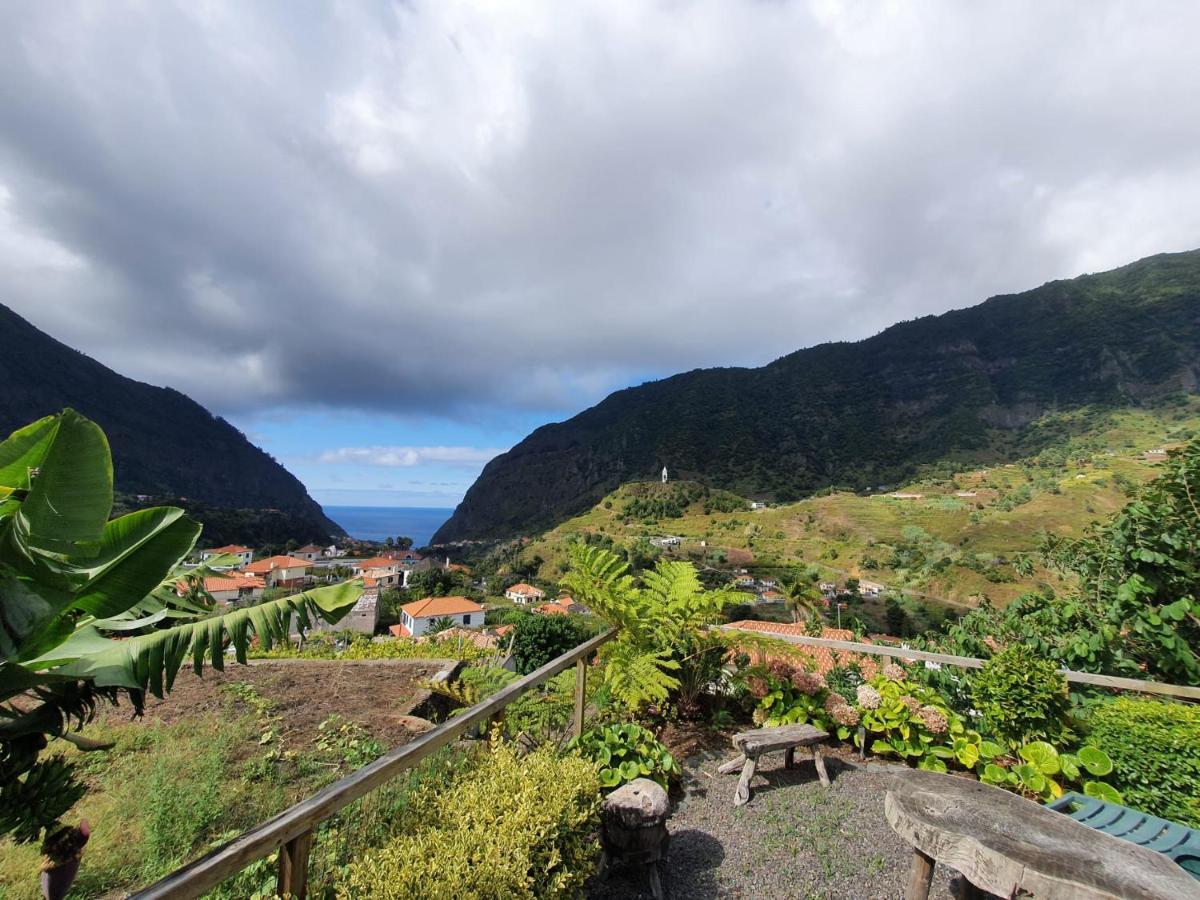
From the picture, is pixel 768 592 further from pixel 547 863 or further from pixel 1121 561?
pixel 547 863

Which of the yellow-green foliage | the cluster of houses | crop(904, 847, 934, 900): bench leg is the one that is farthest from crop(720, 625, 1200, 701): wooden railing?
the cluster of houses

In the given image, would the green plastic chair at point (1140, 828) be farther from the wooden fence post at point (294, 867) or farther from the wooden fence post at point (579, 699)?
the wooden fence post at point (294, 867)

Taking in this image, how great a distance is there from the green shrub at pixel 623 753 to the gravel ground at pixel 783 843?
0.40 meters

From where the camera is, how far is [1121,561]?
169 inches

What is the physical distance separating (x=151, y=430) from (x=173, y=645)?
154113 mm

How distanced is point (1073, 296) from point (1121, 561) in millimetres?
143787

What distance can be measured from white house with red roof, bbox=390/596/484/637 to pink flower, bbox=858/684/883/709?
104ft

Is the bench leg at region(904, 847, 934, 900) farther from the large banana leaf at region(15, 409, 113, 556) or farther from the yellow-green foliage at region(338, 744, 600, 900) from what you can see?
the large banana leaf at region(15, 409, 113, 556)

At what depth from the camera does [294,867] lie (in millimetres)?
1562

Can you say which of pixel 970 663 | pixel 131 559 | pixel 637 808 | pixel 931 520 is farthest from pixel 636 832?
pixel 931 520

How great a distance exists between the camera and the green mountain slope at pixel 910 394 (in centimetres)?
8938

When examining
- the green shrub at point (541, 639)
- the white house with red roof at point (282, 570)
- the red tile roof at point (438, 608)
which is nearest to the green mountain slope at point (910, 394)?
the red tile roof at point (438, 608)

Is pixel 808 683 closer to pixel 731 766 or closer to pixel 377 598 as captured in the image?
pixel 731 766

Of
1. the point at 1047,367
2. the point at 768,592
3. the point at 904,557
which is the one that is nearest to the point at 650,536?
the point at 768,592
